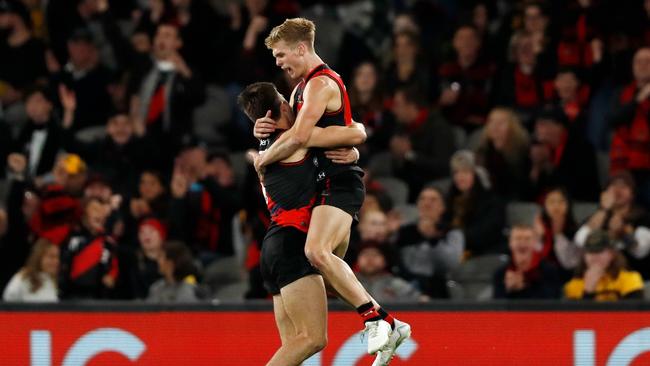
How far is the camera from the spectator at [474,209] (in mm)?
12828

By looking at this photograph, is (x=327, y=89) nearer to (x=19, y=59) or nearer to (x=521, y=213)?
(x=521, y=213)

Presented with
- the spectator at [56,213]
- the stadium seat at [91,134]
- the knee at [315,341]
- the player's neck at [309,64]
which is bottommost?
the knee at [315,341]

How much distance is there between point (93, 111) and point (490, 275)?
4.85m

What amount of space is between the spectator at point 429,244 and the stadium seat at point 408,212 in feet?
1.60

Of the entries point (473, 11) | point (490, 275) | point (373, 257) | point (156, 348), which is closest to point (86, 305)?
point (156, 348)

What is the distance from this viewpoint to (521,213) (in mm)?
13109

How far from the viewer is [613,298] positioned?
36.9ft

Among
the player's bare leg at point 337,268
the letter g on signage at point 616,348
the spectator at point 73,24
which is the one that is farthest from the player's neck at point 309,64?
the spectator at point 73,24

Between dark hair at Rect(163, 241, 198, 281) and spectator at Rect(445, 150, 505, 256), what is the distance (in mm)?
2176

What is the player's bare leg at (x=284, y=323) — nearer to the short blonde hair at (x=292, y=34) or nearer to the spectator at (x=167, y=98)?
the short blonde hair at (x=292, y=34)

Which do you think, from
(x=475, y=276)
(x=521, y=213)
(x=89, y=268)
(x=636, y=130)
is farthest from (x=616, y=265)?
(x=89, y=268)

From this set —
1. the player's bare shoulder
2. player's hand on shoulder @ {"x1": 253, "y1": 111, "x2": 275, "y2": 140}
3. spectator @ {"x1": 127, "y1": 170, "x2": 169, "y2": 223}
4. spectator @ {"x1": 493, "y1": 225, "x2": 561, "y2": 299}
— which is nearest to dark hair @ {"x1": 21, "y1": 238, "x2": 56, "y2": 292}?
spectator @ {"x1": 127, "y1": 170, "x2": 169, "y2": 223}

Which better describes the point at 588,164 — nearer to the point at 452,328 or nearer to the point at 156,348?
the point at 452,328

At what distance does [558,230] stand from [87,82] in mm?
5329
